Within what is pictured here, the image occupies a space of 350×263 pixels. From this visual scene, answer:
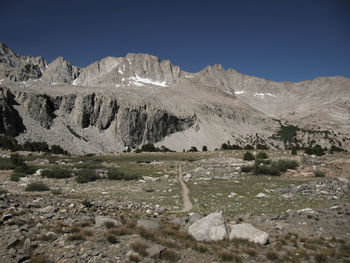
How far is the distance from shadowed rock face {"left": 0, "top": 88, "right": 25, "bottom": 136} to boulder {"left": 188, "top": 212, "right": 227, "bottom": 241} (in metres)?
104

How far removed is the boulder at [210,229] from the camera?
371 inches

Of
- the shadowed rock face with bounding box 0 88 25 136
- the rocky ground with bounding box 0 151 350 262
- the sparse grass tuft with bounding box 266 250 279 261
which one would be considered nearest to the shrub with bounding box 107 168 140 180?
the rocky ground with bounding box 0 151 350 262

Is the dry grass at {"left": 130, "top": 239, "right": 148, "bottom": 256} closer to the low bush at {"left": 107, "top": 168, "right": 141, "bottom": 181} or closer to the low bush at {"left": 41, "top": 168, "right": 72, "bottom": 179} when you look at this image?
the low bush at {"left": 107, "top": 168, "right": 141, "bottom": 181}

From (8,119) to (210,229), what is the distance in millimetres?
110008

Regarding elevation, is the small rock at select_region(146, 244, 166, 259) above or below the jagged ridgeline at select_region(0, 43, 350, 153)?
below

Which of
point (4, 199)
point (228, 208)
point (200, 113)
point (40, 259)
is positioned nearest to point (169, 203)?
point (228, 208)

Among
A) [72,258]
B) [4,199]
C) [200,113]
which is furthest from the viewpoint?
[200,113]

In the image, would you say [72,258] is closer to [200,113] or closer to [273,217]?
[273,217]

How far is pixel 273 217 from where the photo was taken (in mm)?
13055

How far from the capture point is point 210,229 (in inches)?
381

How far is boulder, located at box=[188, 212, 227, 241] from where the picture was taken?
943 centimetres

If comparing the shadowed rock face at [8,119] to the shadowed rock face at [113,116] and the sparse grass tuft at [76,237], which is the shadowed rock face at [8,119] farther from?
the sparse grass tuft at [76,237]

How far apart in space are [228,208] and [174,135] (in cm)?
12878

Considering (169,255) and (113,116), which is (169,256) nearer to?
(169,255)
